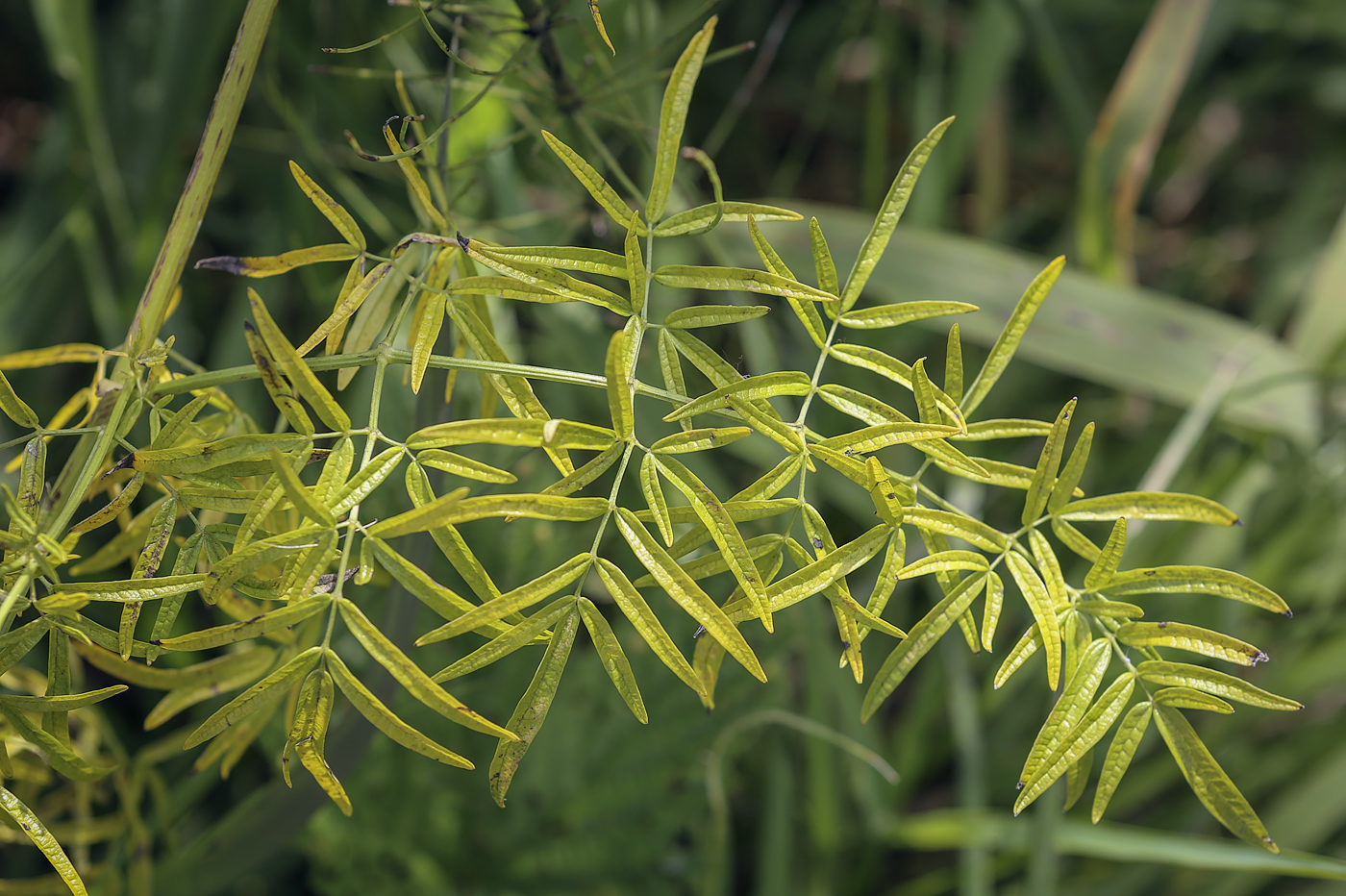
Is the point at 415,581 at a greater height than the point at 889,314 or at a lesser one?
lesser

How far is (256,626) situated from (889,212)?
250mm

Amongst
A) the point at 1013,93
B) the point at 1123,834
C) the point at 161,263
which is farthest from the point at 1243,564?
the point at 161,263

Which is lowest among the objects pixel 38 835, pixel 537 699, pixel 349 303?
pixel 38 835

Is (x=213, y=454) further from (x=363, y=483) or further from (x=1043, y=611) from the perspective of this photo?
(x=1043, y=611)

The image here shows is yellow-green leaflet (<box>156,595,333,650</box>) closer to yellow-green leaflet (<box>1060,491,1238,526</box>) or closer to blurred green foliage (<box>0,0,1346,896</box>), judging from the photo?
A: yellow-green leaflet (<box>1060,491,1238,526</box>)

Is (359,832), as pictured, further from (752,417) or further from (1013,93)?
(1013,93)

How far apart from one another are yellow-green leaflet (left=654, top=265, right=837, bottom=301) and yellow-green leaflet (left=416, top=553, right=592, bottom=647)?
0.33 feet

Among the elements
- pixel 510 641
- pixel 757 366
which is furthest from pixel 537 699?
pixel 757 366

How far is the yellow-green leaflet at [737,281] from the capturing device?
268 millimetres

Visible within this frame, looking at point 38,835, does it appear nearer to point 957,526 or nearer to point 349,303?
point 349,303

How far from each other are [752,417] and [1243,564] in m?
0.80

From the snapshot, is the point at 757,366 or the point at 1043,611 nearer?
the point at 1043,611

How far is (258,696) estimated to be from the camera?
0.26 meters

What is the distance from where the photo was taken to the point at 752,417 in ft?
0.87
